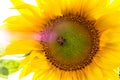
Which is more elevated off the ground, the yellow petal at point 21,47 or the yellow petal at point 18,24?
the yellow petal at point 18,24

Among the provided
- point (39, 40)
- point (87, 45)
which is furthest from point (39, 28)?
point (87, 45)

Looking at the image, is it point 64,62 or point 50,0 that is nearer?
point 50,0

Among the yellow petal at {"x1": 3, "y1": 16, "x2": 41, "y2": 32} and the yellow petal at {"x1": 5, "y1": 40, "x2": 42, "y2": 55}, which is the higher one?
the yellow petal at {"x1": 3, "y1": 16, "x2": 41, "y2": 32}

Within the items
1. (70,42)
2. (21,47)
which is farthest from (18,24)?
(70,42)

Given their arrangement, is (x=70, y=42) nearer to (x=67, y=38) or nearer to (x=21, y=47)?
(x=67, y=38)

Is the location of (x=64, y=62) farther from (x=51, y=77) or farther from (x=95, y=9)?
(x=95, y=9)
